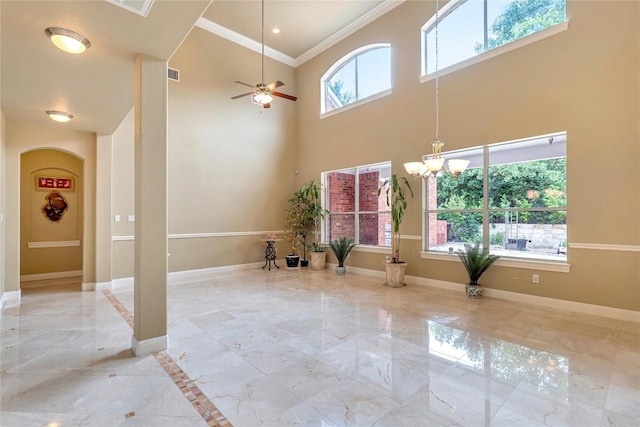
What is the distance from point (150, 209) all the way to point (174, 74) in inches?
189

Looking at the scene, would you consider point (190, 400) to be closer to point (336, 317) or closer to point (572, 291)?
point (336, 317)

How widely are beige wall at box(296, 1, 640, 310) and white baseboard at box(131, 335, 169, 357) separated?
4430 mm

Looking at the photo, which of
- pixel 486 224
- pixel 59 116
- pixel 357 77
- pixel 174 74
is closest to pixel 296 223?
pixel 357 77

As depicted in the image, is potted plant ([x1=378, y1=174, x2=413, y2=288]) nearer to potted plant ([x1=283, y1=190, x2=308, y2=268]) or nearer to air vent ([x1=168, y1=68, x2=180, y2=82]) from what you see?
potted plant ([x1=283, y1=190, x2=308, y2=268])

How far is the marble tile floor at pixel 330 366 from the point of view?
2.05m

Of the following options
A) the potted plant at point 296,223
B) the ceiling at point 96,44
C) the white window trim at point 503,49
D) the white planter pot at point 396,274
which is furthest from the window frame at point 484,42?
the potted plant at point 296,223

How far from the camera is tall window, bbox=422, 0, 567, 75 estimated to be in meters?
4.57

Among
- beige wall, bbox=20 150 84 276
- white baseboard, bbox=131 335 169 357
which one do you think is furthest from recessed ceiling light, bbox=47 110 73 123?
white baseboard, bbox=131 335 169 357

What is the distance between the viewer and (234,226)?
24.1 feet

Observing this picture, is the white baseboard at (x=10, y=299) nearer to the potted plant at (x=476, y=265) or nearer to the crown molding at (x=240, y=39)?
the crown molding at (x=240, y=39)

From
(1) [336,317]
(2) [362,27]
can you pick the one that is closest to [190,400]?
(1) [336,317]

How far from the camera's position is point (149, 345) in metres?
2.96

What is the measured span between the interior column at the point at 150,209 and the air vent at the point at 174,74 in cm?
389

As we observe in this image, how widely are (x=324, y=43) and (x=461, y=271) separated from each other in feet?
20.7
